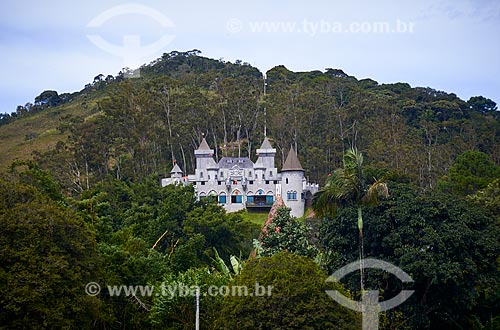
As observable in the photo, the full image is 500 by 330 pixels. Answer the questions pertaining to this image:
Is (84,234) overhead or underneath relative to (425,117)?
underneath

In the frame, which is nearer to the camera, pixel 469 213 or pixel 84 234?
pixel 84 234

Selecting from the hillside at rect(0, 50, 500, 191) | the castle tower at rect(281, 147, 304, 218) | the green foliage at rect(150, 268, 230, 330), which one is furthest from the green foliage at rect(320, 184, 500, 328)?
the castle tower at rect(281, 147, 304, 218)

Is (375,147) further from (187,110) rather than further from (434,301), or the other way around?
(434,301)

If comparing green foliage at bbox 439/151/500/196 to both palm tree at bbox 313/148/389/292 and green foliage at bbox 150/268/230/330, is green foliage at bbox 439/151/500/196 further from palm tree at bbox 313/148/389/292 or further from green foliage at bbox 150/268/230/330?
green foliage at bbox 150/268/230/330

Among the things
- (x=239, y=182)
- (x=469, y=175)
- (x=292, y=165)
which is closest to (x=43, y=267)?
(x=292, y=165)

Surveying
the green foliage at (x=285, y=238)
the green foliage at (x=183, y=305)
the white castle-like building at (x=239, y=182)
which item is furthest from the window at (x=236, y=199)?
the green foliage at (x=183, y=305)

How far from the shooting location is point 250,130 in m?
62.8

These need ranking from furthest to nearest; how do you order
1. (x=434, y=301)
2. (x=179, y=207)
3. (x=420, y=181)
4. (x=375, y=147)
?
(x=375, y=147) < (x=420, y=181) < (x=179, y=207) < (x=434, y=301)

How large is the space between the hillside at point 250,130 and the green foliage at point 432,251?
1452 centimetres

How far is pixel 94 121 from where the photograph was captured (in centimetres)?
5244

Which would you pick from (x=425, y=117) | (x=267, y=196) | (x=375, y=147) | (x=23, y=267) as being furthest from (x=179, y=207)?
(x=425, y=117)

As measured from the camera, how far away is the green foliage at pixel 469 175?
145 ft

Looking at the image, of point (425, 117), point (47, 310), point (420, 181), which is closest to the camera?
point (47, 310)

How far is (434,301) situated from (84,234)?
1410cm
